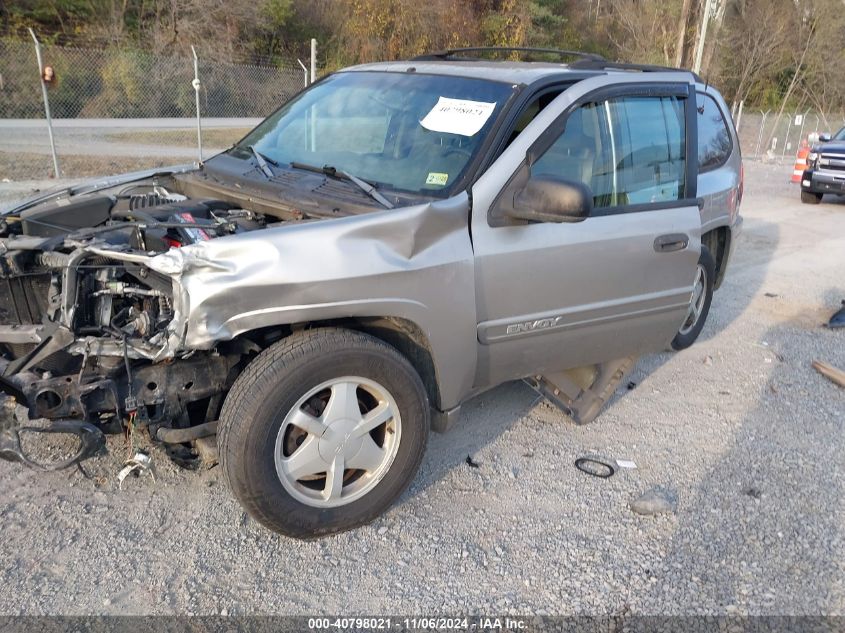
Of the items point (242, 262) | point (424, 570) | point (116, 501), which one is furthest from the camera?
point (116, 501)

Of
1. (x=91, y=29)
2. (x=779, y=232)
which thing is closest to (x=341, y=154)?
(x=779, y=232)

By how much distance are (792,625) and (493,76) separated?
2.87 meters

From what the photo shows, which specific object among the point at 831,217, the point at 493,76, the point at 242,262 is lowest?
the point at 831,217

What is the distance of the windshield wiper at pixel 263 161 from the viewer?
386 centimetres

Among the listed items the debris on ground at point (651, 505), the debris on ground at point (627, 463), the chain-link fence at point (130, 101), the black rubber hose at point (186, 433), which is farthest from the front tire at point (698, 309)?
the chain-link fence at point (130, 101)

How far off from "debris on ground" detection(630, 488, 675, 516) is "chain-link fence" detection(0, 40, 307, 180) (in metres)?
12.5

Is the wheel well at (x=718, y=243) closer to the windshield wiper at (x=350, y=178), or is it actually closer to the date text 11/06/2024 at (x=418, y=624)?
the windshield wiper at (x=350, y=178)

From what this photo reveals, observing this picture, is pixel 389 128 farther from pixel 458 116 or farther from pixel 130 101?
pixel 130 101

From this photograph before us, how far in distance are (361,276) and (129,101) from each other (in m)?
19.0

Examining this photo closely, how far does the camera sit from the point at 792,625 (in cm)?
287

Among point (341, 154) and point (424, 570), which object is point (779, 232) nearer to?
point (341, 154)

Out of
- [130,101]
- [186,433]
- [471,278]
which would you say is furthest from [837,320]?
[130,101]

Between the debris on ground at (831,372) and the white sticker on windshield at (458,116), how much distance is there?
135 inches

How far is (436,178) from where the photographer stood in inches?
136
